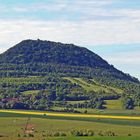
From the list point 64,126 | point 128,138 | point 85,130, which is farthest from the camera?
point 64,126

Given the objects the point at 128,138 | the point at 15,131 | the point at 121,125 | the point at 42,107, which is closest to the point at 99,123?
the point at 121,125

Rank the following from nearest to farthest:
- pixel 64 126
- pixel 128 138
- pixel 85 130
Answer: pixel 128 138 < pixel 85 130 < pixel 64 126

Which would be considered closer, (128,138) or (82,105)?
(128,138)

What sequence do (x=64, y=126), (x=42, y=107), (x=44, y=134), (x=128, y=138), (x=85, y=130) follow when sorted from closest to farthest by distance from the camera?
(x=128, y=138), (x=44, y=134), (x=85, y=130), (x=64, y=126), (x=42, y=107)

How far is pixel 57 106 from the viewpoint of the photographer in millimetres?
199625

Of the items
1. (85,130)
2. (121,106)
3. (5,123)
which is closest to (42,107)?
(121,106)

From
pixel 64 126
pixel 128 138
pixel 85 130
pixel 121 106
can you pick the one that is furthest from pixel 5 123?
pixel 121 106

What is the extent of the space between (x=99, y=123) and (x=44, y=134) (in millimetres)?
25173

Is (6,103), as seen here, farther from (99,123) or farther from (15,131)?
(15,131)

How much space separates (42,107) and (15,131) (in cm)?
8839

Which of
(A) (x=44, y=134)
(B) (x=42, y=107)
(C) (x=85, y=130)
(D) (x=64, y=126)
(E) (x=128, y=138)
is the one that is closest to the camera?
(E) (x=128, y=138)

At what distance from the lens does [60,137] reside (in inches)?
3602

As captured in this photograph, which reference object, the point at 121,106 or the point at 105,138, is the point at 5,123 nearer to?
the point at 105,138

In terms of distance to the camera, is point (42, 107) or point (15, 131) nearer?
point (15, 131)
